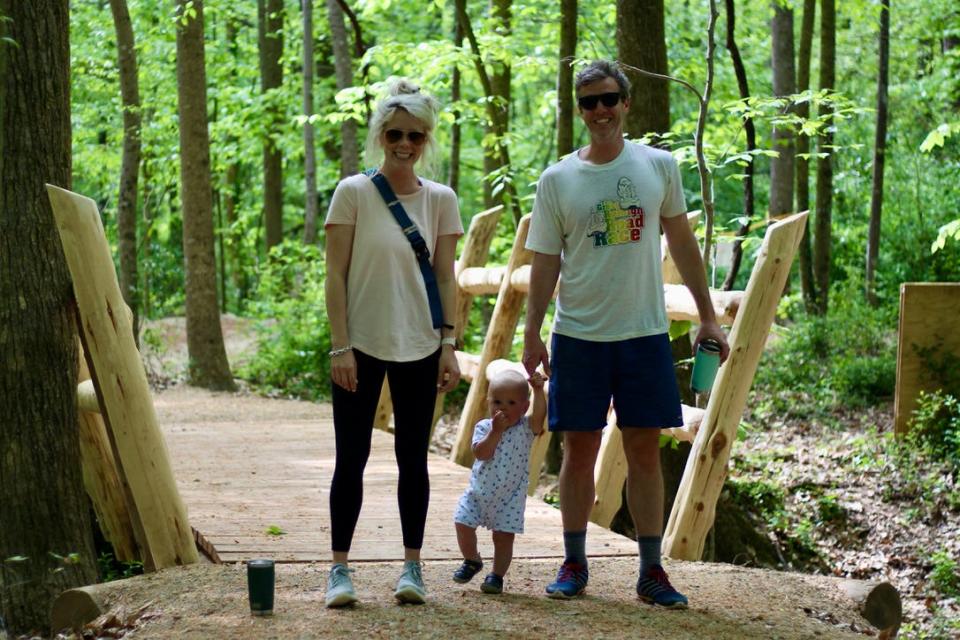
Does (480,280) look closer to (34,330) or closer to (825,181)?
(34,330)

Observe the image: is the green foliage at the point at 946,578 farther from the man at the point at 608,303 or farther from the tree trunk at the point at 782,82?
the tree trunk at the point at 782,82

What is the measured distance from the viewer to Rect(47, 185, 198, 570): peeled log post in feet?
15.2

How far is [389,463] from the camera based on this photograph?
24.4ft

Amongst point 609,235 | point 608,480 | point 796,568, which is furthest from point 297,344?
point 609,235

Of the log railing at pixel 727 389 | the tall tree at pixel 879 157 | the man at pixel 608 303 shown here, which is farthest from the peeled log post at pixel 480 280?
the tall tree at pixel 879 157

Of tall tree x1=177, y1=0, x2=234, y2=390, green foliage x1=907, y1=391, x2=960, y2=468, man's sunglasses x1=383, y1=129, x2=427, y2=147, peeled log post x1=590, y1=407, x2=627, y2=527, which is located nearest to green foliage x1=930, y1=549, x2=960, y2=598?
green foliage x1=907, y1=391, x2=960, y2=468

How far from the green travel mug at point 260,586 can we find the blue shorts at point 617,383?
1138 millimetres

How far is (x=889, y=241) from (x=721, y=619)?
12.3 meters

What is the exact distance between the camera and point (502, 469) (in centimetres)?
429

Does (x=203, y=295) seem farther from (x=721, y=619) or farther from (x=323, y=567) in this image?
(x=721, y=619)

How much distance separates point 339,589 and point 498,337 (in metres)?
3.97

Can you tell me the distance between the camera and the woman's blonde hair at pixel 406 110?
3.96 m

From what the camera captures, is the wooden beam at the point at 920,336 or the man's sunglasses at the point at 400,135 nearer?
the man's sunglasses at the point at 400,135

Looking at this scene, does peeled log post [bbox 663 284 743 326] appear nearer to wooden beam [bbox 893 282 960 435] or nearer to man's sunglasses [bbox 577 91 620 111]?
man's sunglasses [bbox 577 91 620 111]
